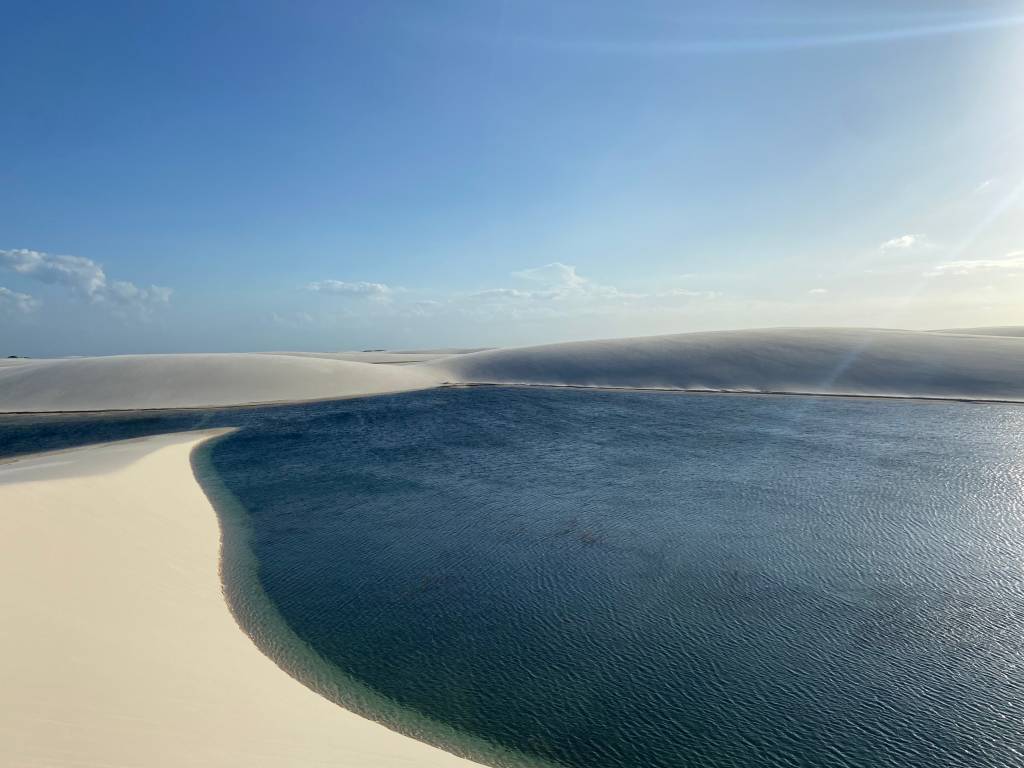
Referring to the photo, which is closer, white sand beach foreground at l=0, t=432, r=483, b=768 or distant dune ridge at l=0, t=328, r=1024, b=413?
white sand beach foreground at l=0, t=432, r=483, b=768

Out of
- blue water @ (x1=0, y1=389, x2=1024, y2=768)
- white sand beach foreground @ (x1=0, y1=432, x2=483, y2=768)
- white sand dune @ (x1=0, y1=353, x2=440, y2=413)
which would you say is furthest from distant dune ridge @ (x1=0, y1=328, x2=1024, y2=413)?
white sand beach foreground @ (x1=0, y1=432, x2=483, y2=768)

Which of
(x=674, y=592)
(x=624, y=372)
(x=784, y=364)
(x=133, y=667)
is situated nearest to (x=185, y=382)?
(x=624, y=372)

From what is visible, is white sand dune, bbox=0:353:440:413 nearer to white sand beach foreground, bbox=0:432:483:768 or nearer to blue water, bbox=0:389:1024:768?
blue water, bbox=0:389:1024:768

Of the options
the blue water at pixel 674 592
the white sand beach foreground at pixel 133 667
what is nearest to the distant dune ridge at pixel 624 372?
the blue water at pixel 674 592

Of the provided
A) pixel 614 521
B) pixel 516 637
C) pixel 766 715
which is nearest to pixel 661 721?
pixel 766 715

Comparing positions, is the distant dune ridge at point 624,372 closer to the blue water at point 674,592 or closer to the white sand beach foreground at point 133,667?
the blue water at point 674,592

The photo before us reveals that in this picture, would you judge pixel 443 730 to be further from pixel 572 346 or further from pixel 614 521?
pixel 572 346
